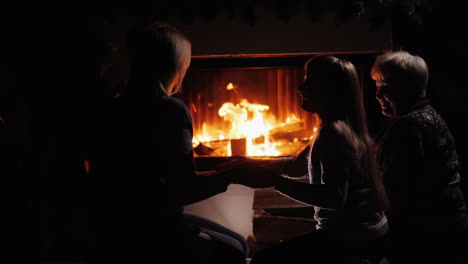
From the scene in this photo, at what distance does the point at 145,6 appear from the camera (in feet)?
10.2

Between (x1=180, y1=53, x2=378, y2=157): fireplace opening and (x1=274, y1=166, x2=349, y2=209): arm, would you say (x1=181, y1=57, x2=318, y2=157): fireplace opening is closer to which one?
(x1=180, y1=53, x2=378, y2=157): fireplace opening

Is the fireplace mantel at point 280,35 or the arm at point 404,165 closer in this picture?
the arm at point 404,165

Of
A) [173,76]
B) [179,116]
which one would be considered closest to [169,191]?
[179,116]

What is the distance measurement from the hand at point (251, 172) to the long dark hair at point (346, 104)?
1.53 ft

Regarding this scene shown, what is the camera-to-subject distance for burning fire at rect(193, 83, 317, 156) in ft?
11.7

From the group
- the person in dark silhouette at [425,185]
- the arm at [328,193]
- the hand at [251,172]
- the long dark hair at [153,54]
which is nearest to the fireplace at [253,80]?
the hand at [251,172]

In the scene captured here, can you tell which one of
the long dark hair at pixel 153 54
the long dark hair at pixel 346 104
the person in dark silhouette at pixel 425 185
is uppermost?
the long dark hair at pixel 153 54

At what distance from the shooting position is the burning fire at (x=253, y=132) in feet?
11.7

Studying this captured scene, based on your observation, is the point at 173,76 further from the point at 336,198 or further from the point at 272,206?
the point at 272,206

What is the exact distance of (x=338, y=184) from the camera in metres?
1.65

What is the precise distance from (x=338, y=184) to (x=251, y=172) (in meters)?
0.56

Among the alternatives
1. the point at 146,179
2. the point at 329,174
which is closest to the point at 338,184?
the point at 329,174

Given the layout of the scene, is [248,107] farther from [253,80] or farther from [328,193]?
Result: [328,193]

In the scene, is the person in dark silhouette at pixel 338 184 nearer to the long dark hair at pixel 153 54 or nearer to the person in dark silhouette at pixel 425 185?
the person in dark silhouette at pixel 425 185
